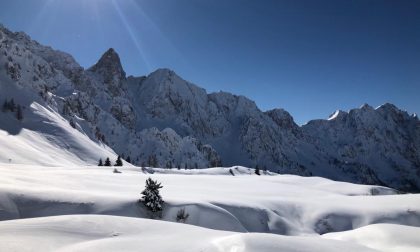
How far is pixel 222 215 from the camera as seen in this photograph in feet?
88.1

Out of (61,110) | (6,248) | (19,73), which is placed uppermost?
(19,73)

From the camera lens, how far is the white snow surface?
1133cm

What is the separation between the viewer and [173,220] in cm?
2467

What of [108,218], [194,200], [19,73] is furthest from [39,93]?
[108,218]

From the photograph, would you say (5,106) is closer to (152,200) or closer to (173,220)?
(152,200)

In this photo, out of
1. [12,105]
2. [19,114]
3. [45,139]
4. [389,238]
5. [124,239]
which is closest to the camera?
[124,239]

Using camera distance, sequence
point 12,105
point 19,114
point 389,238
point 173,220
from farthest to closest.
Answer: point 12,105 < point 19,114 < point 173,220 < point 389,238

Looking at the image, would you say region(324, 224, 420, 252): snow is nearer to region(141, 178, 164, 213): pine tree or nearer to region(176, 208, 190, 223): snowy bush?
region(176, 208, 190, 223): snowy bush

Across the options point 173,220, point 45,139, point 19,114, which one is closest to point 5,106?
point 19,114

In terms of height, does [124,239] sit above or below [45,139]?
below

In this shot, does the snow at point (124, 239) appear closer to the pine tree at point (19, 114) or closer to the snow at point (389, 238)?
the snow at point (389, 238)

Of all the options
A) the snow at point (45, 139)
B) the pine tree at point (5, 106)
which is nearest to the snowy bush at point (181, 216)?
the snow at point (45, 139)

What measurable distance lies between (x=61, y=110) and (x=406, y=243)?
148 metres

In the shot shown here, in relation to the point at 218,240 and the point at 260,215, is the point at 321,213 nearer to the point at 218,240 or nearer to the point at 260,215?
the point at 260,215
